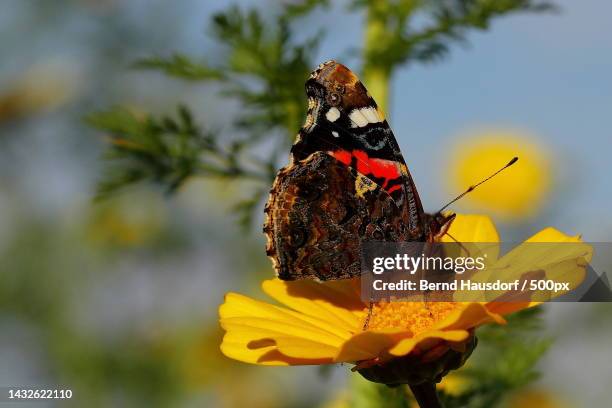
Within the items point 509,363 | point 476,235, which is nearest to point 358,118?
point 476,235

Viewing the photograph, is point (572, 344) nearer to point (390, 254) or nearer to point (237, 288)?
point (237, 288)

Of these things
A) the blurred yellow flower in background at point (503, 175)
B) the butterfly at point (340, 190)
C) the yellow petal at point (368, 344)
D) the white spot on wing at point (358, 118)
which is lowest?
the yellow petal at point (368, 344)

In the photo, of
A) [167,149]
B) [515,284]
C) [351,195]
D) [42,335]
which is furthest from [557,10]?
[42,335]

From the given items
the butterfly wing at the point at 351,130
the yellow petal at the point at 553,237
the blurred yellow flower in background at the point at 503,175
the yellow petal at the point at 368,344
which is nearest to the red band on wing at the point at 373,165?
the butterfly wing at the point at 351,130

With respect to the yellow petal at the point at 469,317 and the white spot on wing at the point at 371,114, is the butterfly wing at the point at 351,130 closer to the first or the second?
the white spot on wing at the point at 371,114

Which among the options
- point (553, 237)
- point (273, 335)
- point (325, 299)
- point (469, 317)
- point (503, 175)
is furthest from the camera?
point (503, 175)

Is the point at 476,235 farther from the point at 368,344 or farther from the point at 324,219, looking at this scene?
the point at 368,344

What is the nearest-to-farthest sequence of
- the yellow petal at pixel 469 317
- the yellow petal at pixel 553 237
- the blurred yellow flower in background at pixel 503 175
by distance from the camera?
the yellow petal at pixel 469 317
the yellow petal at pixel 553 237
the blurred yellow flower in background at pixel 503 175
